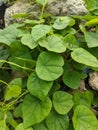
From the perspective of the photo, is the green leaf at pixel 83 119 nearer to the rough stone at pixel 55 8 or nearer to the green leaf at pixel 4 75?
the green leaf at pixel 4 75

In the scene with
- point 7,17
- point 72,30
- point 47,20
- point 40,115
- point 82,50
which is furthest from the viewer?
point 7,17

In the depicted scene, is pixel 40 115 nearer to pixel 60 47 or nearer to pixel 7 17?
pixel 60 47

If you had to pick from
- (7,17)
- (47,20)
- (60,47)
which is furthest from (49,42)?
(7,17)

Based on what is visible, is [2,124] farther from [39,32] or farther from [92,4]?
[92,4]

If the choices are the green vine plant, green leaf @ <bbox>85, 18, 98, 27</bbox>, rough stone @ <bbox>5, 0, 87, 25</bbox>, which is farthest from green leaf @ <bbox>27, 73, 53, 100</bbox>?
rough stone @ <bbox>5, 0, 87, 25</bbox>

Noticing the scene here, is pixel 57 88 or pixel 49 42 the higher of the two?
pixel 49 42

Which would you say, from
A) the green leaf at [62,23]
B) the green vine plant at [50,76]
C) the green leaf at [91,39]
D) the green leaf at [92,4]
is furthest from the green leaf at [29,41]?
the green leaf at [92,4]

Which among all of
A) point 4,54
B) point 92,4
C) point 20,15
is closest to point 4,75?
point 4,54
